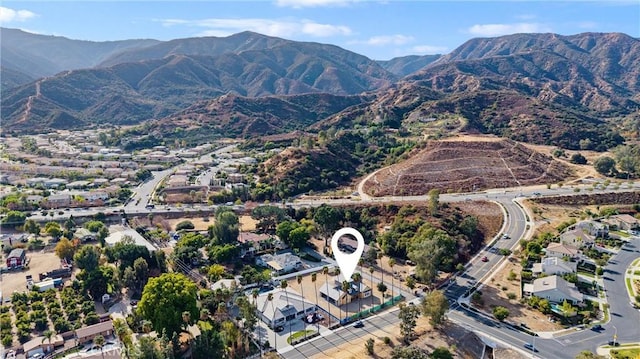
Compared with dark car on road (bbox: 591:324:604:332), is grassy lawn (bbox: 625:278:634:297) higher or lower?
higher

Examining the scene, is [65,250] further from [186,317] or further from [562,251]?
[562,251]

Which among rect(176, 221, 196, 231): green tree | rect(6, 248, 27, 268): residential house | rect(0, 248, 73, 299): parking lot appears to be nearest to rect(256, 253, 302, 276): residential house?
rect(176, 221, 196, 231): green tree

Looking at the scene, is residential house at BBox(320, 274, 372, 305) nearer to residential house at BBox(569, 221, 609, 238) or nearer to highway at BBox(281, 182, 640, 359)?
highway at BBox(281, 182, 640, 359)

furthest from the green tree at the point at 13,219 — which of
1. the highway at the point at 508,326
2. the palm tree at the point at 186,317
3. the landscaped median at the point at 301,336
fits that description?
the highway at the point at 508,326

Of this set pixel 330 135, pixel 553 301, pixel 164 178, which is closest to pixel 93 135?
pixel 164 178

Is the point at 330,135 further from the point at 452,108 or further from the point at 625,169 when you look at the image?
the point at 625,169

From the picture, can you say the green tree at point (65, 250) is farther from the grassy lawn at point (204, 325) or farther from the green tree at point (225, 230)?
the grassy lawn at point (204, 325)
